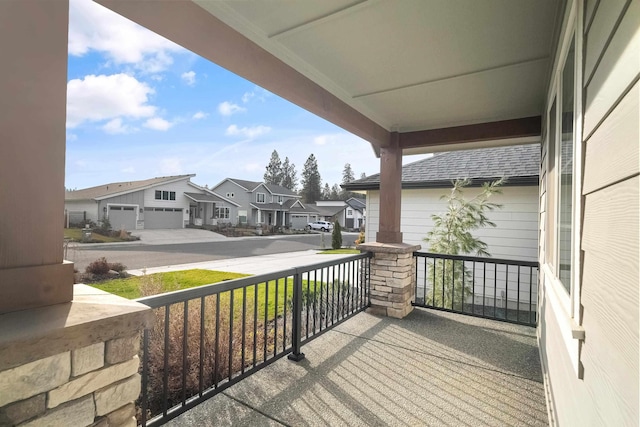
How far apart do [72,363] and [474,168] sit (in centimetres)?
681

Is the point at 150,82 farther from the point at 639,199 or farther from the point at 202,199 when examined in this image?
the point at 639,199

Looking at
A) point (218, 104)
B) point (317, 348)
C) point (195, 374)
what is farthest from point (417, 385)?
point (218, 104)

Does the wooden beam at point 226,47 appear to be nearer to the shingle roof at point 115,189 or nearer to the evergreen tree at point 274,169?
the shingle roof at point 115,189

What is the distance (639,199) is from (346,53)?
2.20 m

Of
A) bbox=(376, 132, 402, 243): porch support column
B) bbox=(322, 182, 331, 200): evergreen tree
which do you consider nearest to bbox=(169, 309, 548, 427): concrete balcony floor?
bbox=(376, 132, 402, 243): porch support column

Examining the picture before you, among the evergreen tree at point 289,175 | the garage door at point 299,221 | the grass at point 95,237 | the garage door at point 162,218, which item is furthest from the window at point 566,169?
the evergreen tree at point 289,175

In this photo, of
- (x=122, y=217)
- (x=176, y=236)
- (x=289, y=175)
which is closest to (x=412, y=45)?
(x=176, y=236)

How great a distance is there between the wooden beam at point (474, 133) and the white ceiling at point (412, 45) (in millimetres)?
301

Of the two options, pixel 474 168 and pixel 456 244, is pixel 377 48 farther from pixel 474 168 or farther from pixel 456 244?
pixel 474 168

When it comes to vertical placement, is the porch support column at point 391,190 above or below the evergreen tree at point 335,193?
below

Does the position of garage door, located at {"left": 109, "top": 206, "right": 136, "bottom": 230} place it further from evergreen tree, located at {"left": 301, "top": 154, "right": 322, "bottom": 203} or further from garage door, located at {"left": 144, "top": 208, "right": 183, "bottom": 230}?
evergreen tree, located at {"left": 301, "top": 154, "right": 322, "bottom": 203}

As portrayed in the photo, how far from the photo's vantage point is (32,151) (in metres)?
1.11

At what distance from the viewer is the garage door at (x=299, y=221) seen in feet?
109

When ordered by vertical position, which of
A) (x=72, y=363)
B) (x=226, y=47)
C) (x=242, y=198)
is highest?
(x=242, y=198)
